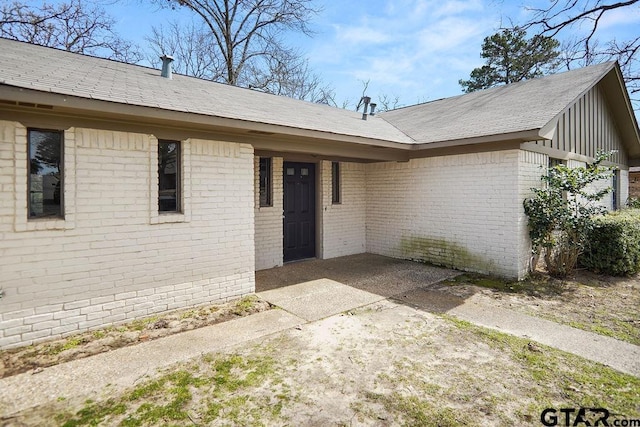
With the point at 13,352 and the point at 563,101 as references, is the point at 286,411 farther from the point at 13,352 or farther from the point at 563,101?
the point at 563,101

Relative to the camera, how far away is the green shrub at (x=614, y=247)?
6.80 meters

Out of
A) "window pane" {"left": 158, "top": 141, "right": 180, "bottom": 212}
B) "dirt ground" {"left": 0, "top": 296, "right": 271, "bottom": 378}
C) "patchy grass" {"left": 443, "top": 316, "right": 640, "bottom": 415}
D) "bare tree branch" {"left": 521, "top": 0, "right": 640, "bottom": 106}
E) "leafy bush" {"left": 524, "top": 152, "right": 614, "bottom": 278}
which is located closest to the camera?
"patchy grass" {"left": 443, "top": 316, "right": 640, "bottom": 415}

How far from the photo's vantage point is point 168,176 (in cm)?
488

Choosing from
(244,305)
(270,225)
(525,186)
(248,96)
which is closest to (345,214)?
(270,225)

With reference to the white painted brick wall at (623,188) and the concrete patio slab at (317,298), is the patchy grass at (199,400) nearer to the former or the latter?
the concrete patio slab at (317,298)

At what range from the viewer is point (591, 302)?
5.35 meters

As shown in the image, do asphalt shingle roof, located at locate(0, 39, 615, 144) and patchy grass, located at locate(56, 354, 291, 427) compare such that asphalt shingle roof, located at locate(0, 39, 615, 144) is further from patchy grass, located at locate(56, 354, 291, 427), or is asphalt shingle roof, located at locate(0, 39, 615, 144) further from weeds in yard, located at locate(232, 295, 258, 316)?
patchy grass, located at locate(56, 354, 291, 427)

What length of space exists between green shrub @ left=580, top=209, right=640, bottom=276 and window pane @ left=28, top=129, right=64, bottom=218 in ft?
29.5

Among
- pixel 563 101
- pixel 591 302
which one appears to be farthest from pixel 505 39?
pixel 591 302

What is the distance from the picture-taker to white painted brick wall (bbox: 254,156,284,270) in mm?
7488

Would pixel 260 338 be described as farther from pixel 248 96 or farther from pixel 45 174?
pixel 248 96

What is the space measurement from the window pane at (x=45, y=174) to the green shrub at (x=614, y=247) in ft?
29.5

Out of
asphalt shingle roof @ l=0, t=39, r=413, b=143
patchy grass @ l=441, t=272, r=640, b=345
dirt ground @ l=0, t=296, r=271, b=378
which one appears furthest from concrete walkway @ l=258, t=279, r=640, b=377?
asphalt shingle roof @ l=0, t=39, r=413, b=143

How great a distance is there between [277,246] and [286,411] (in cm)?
525
